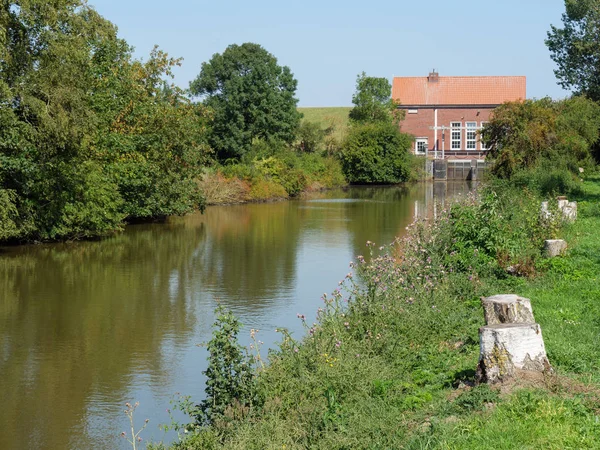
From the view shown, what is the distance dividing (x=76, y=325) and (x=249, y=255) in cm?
979

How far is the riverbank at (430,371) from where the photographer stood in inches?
262

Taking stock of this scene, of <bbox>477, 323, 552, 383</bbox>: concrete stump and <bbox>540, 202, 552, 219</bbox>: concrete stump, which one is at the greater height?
<bbox>540, 202, 552, 219</bbox>: concrete stump

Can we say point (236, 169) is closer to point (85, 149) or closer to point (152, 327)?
point (85, 149)

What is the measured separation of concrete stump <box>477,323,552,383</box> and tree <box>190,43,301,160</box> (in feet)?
168

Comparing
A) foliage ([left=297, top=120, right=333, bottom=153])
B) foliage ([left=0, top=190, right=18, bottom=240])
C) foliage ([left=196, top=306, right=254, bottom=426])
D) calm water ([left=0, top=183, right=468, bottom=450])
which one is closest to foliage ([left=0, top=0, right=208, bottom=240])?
foliage ([left=0, top=190, right=18, bottom=240])

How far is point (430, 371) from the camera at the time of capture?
897 cm

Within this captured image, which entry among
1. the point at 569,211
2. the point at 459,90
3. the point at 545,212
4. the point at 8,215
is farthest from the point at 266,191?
the point at 459,90

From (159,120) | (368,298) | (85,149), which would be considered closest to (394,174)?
(159,120)

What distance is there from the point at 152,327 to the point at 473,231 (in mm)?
6176

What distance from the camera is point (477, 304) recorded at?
11.8 metres

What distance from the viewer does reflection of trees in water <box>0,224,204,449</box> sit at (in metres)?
10.5

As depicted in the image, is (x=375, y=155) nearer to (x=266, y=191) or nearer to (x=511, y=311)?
(x=266, y=191)

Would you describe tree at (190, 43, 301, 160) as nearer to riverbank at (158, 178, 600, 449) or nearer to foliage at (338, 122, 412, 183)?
foliage at (338, 122, 412, 183)

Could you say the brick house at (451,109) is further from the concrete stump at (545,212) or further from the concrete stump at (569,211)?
the concrete stump at (545,212)
